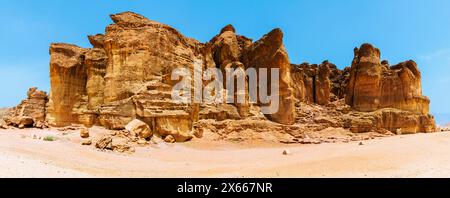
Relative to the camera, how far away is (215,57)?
2795 centimetres

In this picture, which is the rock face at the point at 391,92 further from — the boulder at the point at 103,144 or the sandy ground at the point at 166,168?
the boulder at the point at 103,144

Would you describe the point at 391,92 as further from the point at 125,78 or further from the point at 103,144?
the point at 103,144

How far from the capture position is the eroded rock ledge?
18062 millimetres

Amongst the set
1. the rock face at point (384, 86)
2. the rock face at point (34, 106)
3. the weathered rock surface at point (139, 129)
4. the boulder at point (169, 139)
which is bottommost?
the boulder at point (169, 139)

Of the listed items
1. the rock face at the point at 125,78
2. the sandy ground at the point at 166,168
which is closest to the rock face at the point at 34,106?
the rock face at the point at 125,78

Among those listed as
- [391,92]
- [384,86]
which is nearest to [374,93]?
[384,86]

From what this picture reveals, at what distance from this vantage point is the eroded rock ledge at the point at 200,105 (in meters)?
18.1

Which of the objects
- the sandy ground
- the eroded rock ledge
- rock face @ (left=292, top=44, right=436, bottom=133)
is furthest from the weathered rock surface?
rock face @ (left=292, top=44, right=436, bottom=133)

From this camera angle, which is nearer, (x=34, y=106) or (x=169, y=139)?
(x=169, y=139)

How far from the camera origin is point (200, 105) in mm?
23156
